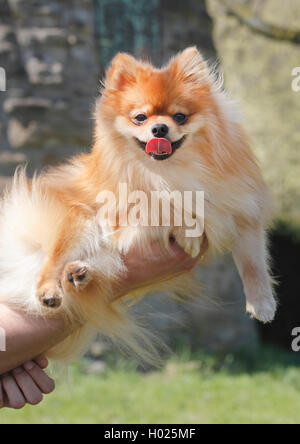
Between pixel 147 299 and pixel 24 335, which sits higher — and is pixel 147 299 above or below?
below

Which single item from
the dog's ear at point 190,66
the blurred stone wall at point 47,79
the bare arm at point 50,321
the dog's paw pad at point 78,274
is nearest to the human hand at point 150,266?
the bare arm at point 50,321

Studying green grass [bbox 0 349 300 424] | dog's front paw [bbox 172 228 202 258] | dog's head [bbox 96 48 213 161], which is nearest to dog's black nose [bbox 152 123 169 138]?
dog's head [bbox 96 48 213 161]

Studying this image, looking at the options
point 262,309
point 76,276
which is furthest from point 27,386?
point 262,309

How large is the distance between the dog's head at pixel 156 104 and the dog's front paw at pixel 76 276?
0.45 m

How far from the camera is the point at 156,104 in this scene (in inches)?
77.1

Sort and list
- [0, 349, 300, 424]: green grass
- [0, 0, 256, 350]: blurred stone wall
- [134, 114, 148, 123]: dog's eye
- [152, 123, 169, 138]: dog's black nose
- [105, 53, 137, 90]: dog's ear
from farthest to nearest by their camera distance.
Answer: [0, 0, 256, 350]: blurred stone wall, [0, 349, 300, 424]: green grass, [105, 53, 137, 90]: dog's ear, [134, 114, 148, 123]: dog's eye, [152, 123, 169, 138]: dog's black nose

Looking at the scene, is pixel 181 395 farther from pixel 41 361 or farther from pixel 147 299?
pixel 41 361

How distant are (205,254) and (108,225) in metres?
0.39

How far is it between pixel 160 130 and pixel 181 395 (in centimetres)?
339

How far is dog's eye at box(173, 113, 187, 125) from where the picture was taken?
78.1 inches

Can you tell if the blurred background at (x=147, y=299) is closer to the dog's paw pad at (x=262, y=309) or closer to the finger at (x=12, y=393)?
the dog's paw pad at (x=262, y=309)

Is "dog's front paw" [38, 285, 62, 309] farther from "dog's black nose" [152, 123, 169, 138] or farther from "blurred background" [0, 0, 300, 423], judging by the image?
"blurred background" [0, 0, 300, 423]

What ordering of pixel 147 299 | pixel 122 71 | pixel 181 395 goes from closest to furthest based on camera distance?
pixel 122 71, pixel 181 395, pixel 147 299

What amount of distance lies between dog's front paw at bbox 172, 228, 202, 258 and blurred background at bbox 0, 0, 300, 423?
140cm
